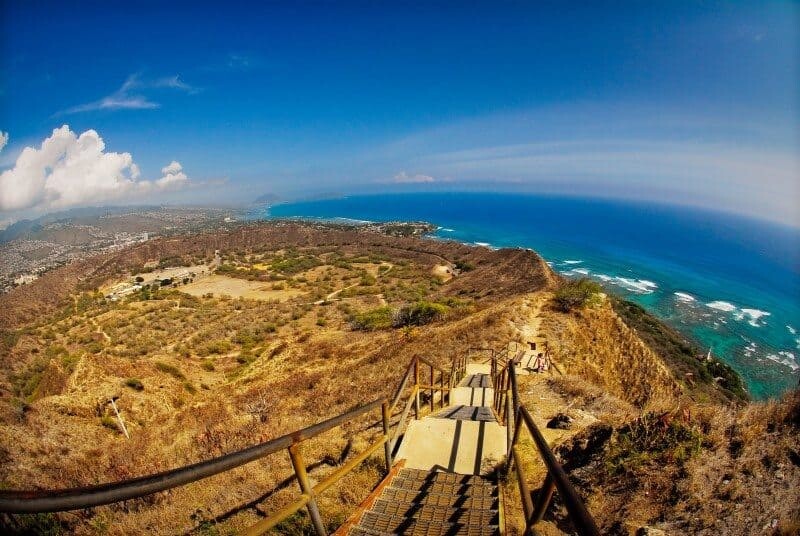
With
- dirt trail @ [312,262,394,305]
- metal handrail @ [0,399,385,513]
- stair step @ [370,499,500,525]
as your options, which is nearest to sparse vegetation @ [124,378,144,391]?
stair step @ [370,499,500,525]

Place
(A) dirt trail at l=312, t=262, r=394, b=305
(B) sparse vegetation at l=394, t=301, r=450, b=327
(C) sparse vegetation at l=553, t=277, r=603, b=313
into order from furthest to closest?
1. (A) dirt trail at l=312, t=262, r=394, b=305
2. (B) sparse vegetation at l=394, t=301, r=450, b=327
3. (C) sparse vegetation at l=553, t=277, r=603, b=313

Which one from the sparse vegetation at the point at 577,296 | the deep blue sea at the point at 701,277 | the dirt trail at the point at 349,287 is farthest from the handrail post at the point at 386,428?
the dirt trail at the point at 349,287

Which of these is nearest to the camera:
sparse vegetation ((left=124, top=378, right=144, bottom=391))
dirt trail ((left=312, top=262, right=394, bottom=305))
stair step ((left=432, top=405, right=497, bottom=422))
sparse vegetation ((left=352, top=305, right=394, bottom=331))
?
stair step ((left=432, top=405, right=497, bottom=422))

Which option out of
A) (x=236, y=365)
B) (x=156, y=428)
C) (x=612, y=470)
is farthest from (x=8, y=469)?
(x=236, y=365)

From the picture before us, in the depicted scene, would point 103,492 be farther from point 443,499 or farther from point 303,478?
point 443,499

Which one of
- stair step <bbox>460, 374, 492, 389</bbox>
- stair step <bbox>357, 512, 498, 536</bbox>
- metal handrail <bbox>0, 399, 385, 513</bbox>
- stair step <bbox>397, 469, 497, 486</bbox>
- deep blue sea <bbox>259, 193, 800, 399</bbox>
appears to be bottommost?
deep blue sea <bbox>259, 193, 800, 399</bbox>

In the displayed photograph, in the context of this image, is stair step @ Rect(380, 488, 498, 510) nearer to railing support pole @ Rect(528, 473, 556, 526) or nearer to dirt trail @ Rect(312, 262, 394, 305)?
railing support pole @ Rect(528, 473, 556, 526)

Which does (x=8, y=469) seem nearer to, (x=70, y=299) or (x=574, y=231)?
(x=70, y=299)

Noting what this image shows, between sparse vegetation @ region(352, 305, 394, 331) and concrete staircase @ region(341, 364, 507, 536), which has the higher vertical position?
concrete staircase @ region(341, 364, 507, 536)
